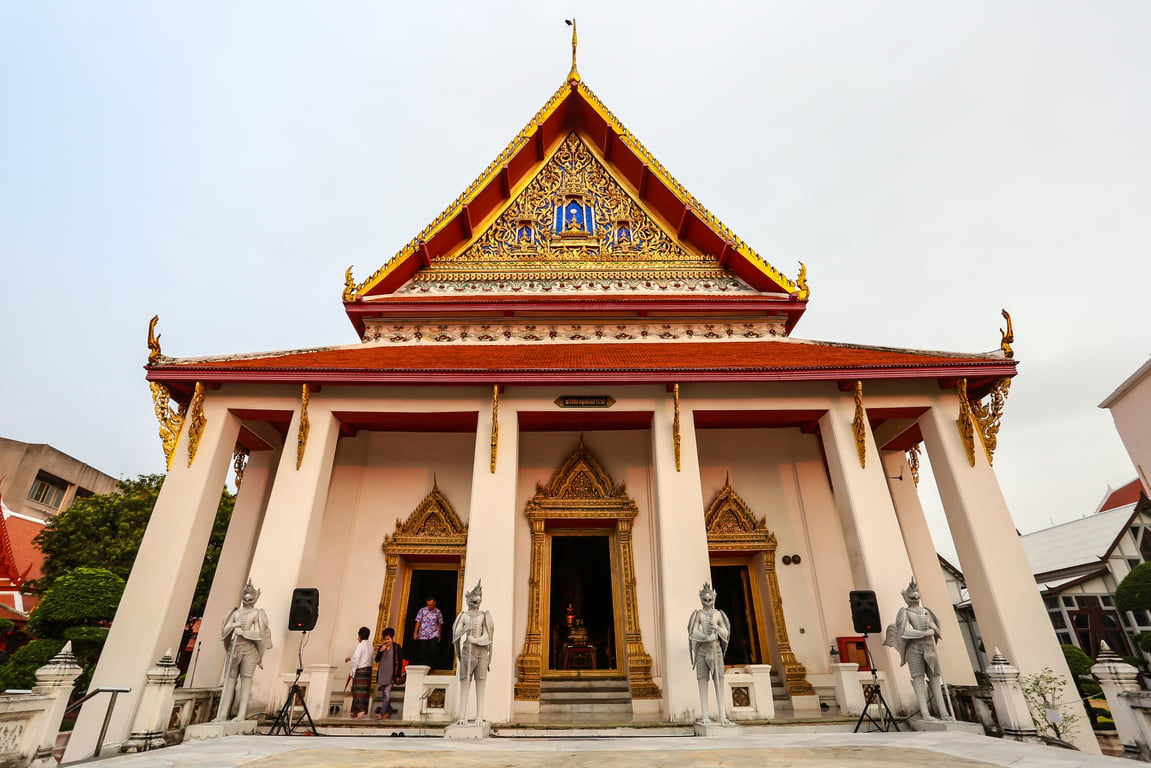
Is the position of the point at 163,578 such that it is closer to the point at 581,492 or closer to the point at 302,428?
the point at 302,428

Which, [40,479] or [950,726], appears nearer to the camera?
[950,726]

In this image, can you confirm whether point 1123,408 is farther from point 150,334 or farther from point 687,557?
point 150,334

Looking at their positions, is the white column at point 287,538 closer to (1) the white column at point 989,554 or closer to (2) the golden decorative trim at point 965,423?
(1) the white column at point 989,554

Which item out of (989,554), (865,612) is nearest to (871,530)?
(865,612)

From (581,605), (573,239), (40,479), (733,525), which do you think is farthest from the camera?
(40,479)

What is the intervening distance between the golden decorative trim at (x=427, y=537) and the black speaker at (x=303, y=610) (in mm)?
1858

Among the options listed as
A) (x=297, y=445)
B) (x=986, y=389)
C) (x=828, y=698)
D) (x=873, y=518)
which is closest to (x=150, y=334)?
(x=297, y=445)

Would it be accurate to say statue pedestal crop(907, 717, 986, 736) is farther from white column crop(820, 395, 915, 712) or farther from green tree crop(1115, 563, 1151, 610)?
green tree crop(1115, 563, 1151, 610)

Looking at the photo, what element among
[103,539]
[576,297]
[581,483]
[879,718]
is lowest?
[879,718]

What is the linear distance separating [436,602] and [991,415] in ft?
24.2

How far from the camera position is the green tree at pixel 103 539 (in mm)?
15125

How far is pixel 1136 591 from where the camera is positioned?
477 inches

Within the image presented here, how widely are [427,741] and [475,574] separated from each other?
1.65 meters

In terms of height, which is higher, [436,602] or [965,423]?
[965,423]
